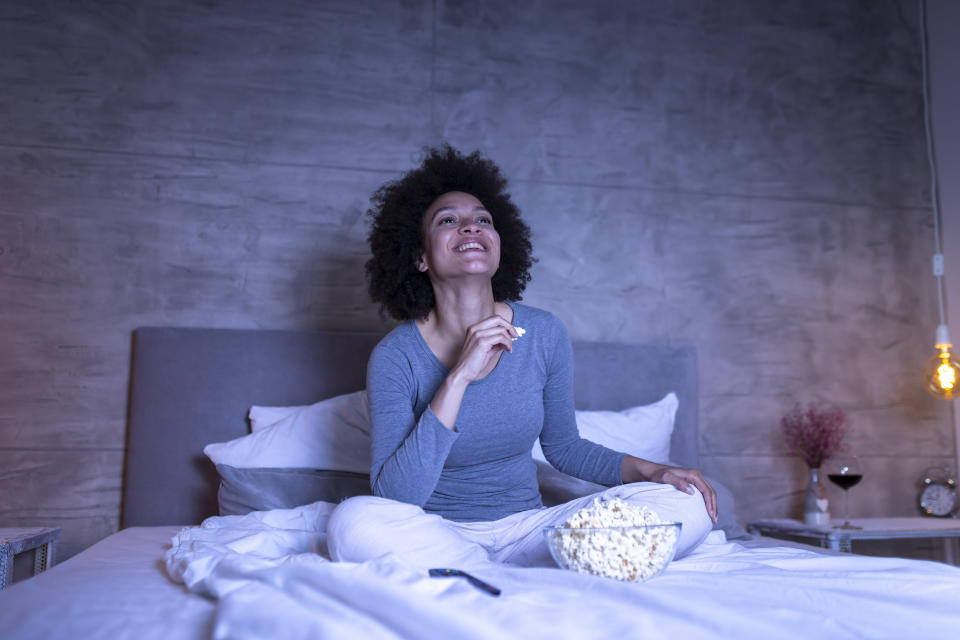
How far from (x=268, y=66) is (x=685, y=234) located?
1855mm

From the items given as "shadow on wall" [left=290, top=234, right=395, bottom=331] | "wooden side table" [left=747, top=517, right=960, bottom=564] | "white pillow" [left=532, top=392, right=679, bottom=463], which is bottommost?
"wooden side table" [left=747, top=517, right=960, bottom=564]

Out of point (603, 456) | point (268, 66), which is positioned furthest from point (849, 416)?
point (268, 66)

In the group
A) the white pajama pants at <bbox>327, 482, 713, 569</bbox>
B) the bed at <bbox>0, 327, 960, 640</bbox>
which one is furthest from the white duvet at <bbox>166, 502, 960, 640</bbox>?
the white pajama pants at <bbox>327, 482, 713, 569</bbox>

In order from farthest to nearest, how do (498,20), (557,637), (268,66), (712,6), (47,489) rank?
1. (712,6)
2. (498,20)
3. (268,66)
4. (47,489)
5. (557,637)

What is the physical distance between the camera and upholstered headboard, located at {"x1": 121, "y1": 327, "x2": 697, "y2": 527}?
2795 millimetres

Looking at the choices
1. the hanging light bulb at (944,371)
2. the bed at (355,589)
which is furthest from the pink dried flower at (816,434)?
the bed at (355,589)

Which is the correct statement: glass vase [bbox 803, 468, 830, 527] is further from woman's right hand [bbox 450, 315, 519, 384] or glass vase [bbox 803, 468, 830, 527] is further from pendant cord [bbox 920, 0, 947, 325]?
woman's right hand [bbox 450, 315, 519, 384]

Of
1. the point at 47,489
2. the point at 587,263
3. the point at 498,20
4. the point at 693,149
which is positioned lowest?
the point at 47,489

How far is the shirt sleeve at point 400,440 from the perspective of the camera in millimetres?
1804

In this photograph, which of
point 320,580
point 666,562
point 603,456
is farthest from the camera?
point 603,456

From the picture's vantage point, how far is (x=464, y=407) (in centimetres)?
203

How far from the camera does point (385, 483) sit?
1.82 metres

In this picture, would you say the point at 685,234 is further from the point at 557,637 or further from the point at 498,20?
the point at 557,637

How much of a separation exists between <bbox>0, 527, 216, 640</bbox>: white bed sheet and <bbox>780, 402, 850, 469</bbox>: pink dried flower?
2.51 meters
